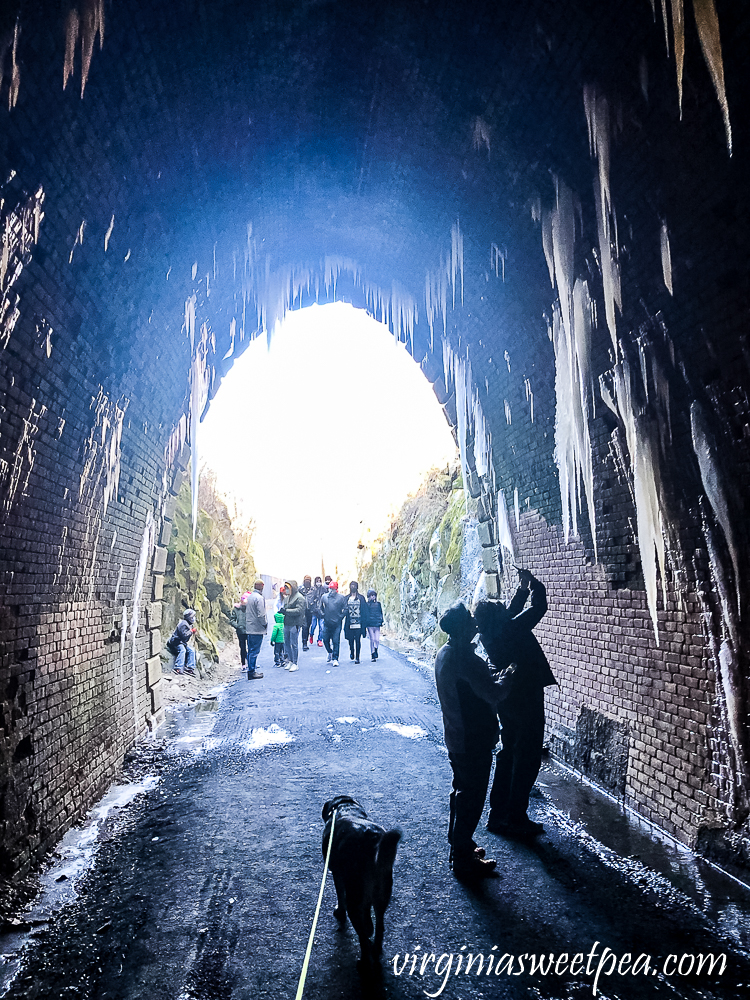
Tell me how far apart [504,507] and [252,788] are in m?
5.12

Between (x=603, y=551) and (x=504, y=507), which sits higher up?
(x=504, y=507)

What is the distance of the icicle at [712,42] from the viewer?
9.32 ft

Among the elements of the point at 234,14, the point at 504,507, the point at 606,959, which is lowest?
the point at 606,959

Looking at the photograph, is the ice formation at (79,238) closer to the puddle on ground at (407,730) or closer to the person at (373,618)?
the puddle on ground at (407,730)

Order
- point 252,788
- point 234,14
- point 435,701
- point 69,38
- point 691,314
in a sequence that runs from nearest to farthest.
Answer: point 69,38
point 691,314
point 234,14
point 252,788
point 435,701

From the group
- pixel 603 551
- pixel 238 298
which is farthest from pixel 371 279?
pixel 603 551

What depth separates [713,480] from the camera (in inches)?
157

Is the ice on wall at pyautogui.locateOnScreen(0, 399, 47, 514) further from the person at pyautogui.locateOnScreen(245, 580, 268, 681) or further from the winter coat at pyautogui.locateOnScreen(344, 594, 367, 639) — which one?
the winter coat at pyautogui.locateOnScreen(344, 594, 367, 639)

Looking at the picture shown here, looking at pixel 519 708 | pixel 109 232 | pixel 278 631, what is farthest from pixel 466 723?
pixel 278 631

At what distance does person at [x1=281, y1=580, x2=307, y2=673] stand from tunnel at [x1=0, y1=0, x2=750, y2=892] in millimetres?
5562

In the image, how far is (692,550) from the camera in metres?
4.34

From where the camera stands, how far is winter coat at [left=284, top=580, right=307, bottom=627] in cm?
A: 1305

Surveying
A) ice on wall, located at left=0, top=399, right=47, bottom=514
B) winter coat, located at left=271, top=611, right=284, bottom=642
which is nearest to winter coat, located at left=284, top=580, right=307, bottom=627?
winter coat, located at left=271, top=611, right=284, bottom=642

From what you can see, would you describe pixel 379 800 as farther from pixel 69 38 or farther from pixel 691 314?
pixel 69 38
